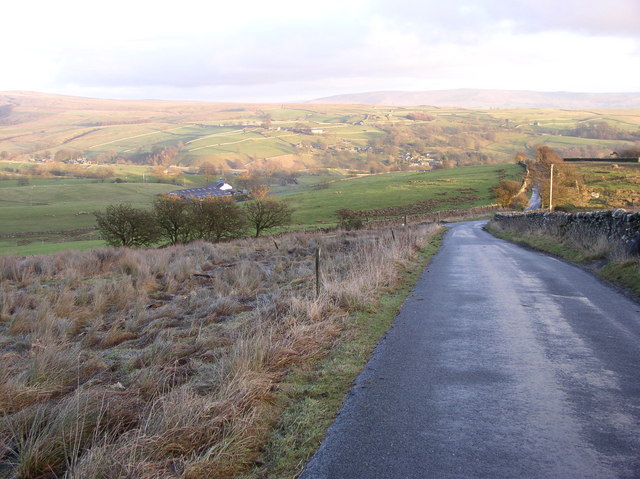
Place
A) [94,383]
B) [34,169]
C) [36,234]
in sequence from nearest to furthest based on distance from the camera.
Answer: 1. [94,383]
2. [36,234]
3. [34,169]

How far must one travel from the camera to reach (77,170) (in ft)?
486

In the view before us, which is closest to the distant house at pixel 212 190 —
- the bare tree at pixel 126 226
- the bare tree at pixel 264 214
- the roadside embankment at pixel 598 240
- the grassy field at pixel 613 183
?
the bare tree at pixel 264 214

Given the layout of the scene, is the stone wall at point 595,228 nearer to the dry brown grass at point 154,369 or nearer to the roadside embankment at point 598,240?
the roadside embankment at point 598,240

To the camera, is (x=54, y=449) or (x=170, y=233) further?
(x=170, y=233)

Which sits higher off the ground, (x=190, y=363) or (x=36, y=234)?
(x=190, y=363)

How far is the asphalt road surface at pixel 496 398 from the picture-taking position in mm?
4223

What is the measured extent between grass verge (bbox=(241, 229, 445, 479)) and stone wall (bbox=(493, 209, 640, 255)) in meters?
10.4

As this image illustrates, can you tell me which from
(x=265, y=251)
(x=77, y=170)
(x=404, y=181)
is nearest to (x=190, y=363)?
(x=265, y=251)

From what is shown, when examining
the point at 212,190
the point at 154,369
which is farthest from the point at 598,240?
the point at 212,190

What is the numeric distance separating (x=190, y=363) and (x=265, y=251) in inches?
811

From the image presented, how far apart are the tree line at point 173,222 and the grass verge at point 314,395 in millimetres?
29080

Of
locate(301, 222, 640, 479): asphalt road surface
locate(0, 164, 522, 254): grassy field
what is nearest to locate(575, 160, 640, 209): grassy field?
locate(0, 164, 522, 254): grassy field

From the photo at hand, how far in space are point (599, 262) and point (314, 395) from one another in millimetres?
14728

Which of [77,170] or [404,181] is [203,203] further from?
[77,170]
